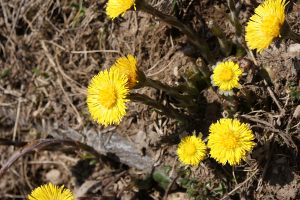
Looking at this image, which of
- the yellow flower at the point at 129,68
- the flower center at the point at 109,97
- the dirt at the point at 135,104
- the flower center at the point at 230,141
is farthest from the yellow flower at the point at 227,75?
the flower center at the point at 109,97

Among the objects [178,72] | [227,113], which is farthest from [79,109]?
[227,113]

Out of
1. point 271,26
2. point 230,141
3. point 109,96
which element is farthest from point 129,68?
point 271,26

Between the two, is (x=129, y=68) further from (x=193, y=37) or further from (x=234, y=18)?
(x=234, y=18)

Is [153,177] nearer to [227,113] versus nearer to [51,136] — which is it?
[227,113]

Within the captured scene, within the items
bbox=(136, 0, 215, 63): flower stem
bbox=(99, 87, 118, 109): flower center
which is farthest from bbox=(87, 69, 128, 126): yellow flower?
bbox=(136, 0, 215, 63): flower stem

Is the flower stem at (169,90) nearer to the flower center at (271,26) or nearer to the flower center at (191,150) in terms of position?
the flower center at (191,150)
